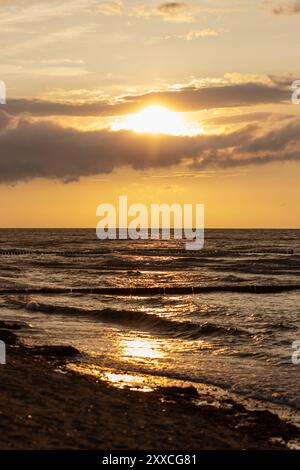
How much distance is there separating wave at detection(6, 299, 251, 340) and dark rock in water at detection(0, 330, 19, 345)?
6.68 meters

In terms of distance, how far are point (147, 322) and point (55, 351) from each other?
9.83 meters

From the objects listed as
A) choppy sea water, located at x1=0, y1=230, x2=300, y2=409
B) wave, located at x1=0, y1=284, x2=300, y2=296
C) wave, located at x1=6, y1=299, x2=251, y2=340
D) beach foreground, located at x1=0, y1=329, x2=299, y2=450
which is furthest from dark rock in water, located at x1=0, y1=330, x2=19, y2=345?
wave, located at x1=0, y1=284, x2=300, y2=296

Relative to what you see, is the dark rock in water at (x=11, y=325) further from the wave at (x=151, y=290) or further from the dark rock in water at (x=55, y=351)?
the wave at (x=151, y=290)

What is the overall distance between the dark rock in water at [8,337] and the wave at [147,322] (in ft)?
21.9

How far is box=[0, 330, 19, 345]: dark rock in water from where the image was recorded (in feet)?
69.9

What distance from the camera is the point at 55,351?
19875 mm

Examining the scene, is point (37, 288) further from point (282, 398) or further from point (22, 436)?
point (22, 436)

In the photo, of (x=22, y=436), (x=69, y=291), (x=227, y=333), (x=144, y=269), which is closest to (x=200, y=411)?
(x=22, y=436)

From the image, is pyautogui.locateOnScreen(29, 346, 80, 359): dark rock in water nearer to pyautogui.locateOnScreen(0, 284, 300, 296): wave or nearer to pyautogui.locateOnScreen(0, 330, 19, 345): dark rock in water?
pyautogui.locateOnScreen(0, 330, 19, 345): dark rock in water

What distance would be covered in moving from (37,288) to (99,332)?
19422 mm

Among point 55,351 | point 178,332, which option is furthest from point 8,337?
point 178,332

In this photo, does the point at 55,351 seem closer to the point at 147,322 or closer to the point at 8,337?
→ the point at 8,337

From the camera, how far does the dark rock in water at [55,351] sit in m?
19.5

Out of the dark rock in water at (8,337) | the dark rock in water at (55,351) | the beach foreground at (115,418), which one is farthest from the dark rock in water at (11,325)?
the beach foreground at (115,418)
